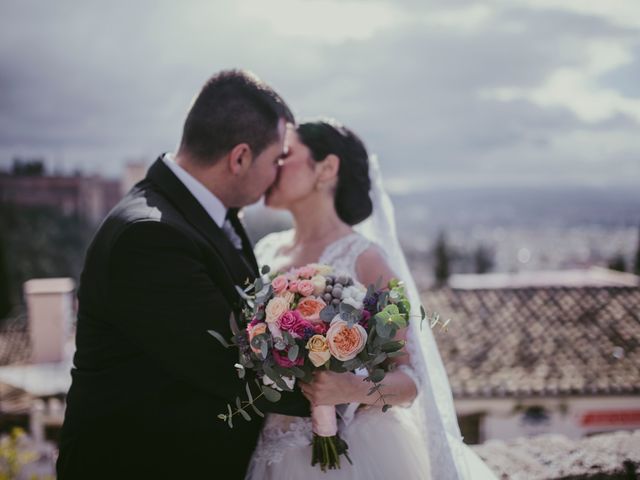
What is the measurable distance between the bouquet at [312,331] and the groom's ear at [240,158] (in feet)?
2.34

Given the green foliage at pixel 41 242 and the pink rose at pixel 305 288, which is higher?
the pink rose at pixel 305 288

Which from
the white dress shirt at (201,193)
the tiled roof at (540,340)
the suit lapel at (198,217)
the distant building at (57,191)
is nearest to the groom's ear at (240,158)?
the white dress shirt at (201,193)

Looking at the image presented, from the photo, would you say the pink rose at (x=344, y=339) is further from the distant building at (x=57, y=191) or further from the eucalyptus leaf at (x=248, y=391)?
the distant building at (x=57, y=191)

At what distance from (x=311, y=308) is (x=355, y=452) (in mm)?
807

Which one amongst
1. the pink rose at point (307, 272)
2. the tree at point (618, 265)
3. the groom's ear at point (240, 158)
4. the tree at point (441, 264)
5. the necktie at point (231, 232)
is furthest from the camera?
the tree at point (441, 264)

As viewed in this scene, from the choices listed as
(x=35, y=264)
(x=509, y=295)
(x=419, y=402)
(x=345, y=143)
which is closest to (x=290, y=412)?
(x=419, y=402)

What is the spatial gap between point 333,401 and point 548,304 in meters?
15.7

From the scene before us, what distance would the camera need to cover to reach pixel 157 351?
2.19 meters

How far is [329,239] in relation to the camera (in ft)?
11.2

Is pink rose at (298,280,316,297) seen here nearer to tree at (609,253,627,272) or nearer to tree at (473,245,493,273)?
tree at (609,253,627,272)

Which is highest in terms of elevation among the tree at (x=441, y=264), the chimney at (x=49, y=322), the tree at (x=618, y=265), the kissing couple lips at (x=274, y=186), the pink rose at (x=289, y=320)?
the kissing couple lips at (x=274, y=186)

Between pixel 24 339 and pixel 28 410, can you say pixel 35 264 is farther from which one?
pixel 28 410

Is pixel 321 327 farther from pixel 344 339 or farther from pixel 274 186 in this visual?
pixel 274 186

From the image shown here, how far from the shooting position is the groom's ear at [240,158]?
272 cm
